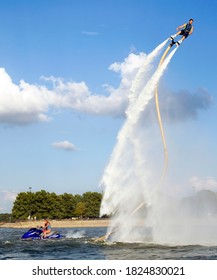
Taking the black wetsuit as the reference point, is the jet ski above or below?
below

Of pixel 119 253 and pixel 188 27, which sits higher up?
pixel 188 27

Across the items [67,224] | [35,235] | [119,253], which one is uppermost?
[67,224]

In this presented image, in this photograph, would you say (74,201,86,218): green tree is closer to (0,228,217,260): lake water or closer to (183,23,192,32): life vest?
(0,228,217,260): lake water

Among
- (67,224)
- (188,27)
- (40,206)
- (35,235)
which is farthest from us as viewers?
(40,206)

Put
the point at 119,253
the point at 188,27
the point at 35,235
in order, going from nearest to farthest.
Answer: the point at 119,253, the point at 188,27, the point at 35,235

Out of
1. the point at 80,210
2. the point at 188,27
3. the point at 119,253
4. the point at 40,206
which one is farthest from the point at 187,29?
the point at 80,210

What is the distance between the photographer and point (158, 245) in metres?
47.0

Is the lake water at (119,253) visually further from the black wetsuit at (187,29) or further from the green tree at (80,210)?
the green tree at (80,210)

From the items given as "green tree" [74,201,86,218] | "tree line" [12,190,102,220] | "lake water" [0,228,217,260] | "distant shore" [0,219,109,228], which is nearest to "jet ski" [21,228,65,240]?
"lake water" [0,228,217,260]

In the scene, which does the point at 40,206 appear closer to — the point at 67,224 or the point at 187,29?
the point at 67,224

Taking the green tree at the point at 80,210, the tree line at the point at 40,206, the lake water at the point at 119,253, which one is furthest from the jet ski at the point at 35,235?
the green tree at the point at 80,210

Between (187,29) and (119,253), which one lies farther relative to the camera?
(187,29)
